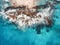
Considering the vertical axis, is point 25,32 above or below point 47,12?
below

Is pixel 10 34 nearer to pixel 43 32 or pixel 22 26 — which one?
pixel 22 26

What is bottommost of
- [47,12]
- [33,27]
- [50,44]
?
[50,44]

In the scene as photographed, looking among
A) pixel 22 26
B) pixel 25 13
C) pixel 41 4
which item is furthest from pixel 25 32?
pixel 41 4

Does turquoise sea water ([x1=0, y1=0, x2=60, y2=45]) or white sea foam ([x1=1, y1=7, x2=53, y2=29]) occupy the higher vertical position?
white sea foam ([x1=1, y1=7, x2=53, y2=29])

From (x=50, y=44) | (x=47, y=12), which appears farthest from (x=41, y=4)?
(x=50, y=44)

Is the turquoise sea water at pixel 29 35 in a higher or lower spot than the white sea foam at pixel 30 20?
lower

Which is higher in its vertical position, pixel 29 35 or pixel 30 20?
pixel 30 20

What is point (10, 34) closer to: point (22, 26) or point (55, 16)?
point (22, 26)
